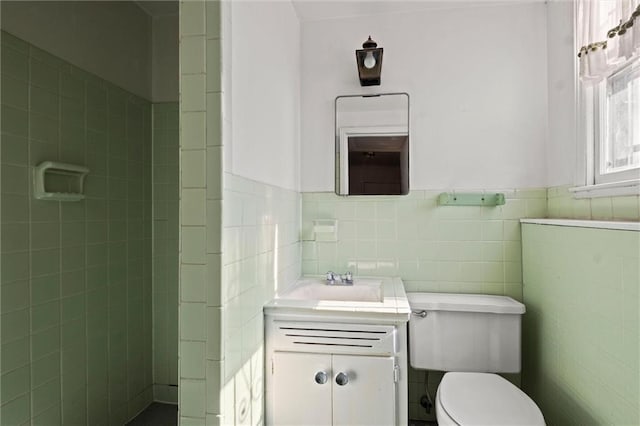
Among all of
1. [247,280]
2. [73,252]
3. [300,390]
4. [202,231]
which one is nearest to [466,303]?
[300,390]

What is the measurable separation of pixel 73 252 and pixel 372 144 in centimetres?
179

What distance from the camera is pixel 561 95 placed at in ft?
6.28

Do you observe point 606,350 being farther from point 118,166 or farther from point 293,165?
point 118,166

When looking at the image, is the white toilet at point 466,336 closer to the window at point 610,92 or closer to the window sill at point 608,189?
the window sill at point 608,189

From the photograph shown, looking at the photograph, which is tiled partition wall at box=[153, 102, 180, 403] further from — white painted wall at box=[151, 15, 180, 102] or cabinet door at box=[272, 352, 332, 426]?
cabinet door at box=[272, 352, 332, 426]

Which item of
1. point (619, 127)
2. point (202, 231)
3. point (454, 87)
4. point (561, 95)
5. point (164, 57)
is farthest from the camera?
point (164, 57)

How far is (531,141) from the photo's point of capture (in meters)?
2.08

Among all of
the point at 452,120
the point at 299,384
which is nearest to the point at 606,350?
the point at 299,384

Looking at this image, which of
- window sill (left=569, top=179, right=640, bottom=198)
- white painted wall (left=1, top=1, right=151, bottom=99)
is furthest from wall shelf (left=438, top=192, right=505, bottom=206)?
white painted wall (left=1, top=1, right=151, bottom=99)

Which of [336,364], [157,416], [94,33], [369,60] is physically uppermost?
[94,33]

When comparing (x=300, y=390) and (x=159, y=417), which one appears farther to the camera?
(x=159, y=417)

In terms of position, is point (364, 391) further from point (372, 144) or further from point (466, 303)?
point (372, 144)

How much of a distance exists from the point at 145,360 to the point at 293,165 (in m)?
1.68

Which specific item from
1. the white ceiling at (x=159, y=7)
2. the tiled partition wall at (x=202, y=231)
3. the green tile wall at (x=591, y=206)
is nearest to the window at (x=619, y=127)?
the green tile wall at (x=591, y=206)
